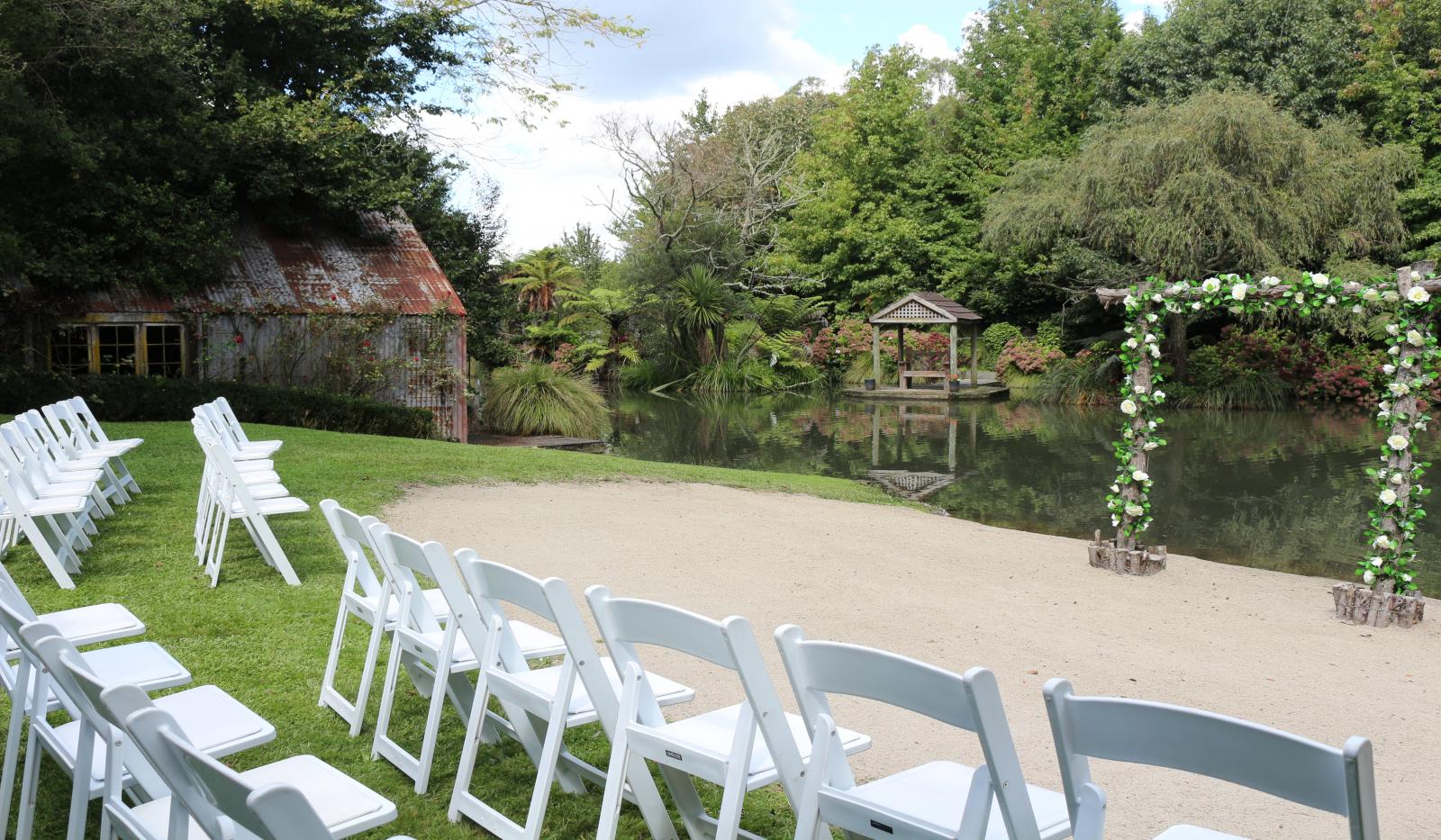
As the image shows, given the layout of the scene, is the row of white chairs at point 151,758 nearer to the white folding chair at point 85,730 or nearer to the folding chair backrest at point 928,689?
the white folding chair at point 85,730

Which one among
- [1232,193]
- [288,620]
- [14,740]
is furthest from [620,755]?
[1232,193]

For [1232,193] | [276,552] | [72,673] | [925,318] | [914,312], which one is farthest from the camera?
[914,312]

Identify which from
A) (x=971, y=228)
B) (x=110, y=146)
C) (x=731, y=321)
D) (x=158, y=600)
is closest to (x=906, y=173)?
(x=971, y=228)

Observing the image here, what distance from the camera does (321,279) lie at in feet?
62.6

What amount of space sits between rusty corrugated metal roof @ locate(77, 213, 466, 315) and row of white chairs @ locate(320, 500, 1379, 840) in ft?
50.2

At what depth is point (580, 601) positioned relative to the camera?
7.18m

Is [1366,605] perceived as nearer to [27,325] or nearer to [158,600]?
[158,600]

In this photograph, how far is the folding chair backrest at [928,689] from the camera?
7.31ft

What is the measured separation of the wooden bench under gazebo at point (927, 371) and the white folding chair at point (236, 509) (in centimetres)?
2445

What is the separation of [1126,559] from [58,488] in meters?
7.91

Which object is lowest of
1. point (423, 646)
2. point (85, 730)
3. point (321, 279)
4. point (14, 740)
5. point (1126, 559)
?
point (1126, 559)

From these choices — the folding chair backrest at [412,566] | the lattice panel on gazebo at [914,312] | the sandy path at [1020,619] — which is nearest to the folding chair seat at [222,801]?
the folding chair backrest at [412,566]

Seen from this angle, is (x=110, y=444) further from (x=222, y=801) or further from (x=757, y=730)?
(x=222, y=801)

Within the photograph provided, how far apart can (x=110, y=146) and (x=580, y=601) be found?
12.8 metres
